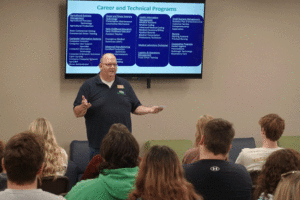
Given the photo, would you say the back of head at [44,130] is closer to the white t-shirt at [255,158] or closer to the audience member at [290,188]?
the white t-shirt at [255,158]

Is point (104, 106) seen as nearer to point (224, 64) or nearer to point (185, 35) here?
point (185, 35)

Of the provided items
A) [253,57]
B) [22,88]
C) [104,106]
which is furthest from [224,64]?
[22,88]

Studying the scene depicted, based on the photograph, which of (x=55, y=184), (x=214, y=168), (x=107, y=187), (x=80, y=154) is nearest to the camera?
(x=107, y=187)

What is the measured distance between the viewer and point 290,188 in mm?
1331

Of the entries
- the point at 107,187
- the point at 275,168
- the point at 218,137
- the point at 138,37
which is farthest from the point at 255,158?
the point at 138,37

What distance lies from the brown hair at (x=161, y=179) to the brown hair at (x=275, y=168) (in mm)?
450

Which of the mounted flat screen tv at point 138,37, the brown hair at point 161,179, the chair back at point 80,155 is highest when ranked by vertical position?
the mounted flat screen tv at point 138,37

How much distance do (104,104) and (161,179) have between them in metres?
2.22

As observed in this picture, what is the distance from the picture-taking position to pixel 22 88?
4836 mm

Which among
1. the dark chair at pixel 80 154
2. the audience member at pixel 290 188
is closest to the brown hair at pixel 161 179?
the audience member at pixel 290 188

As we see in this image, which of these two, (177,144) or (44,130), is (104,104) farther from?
(177,144)

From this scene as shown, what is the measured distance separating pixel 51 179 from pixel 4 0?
2861mm

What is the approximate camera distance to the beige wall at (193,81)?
15.8 ft

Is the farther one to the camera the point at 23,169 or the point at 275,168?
the point at 275,168
